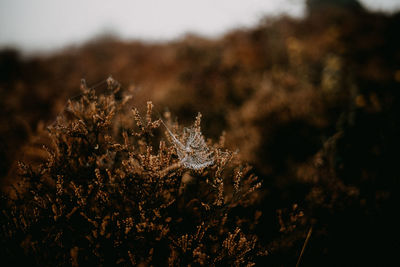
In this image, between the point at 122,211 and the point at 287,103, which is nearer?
the point at 122,211

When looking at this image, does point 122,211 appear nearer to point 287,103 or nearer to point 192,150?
point 192,150

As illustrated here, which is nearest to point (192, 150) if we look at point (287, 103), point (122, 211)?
point (122, 211)

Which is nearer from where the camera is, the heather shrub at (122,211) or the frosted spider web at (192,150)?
the heather shrub at (122,211)

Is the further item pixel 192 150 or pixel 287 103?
pixel 287 103

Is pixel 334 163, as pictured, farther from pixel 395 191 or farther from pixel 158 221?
pixel 158 221

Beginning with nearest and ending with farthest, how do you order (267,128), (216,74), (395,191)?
(395,191) < (267,128) < (216,74)

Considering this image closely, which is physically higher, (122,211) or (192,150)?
(192,150)

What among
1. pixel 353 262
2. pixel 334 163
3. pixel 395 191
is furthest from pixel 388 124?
pixel 353 262

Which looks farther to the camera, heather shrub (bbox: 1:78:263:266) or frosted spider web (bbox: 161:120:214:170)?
frosted spider web (bbox: 161:120:214:170)
